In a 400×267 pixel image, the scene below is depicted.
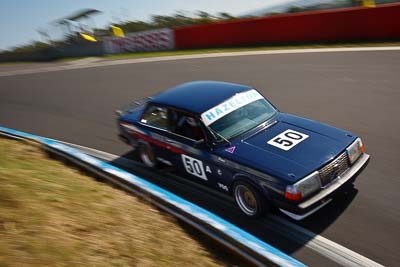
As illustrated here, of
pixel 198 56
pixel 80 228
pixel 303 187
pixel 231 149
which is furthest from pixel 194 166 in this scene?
pixel 198 56

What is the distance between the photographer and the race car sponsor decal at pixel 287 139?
5.72 meters

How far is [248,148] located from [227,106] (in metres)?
0.97

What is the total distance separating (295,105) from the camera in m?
10.7

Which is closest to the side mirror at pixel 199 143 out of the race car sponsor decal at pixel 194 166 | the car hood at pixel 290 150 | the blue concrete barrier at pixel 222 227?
the race car sponsor decal at pixel 194 166

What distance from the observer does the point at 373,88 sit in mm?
11078

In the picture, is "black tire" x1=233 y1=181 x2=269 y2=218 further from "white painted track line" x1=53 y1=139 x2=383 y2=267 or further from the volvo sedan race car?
"white painted track line" x1=53 y1=139 x2=383 y2=267

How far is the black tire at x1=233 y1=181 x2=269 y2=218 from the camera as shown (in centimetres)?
545

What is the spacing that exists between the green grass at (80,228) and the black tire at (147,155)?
208 cm

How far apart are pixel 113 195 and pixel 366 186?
3778mm

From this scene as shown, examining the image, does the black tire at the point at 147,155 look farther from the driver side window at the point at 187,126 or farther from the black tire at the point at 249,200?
the black tire at the point at 249,200

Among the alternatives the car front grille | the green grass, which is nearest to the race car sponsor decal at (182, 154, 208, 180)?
the green grass

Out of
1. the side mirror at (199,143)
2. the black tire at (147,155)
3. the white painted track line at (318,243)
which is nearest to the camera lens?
the white painted track line at (318,243)

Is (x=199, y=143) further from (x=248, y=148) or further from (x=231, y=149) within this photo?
(x=248, y=148)

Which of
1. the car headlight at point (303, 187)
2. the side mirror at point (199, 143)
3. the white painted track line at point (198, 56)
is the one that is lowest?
the white painted track line at point (198, 56)
